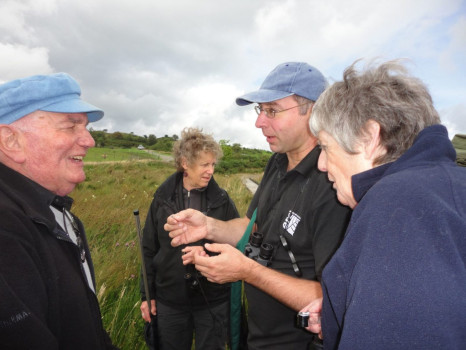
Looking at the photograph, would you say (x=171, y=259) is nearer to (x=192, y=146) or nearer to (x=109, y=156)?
(x=192, y=146)

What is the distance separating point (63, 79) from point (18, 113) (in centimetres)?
38

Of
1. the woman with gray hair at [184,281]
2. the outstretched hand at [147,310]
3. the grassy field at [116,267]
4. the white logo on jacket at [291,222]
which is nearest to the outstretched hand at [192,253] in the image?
the woman with gray hair at [184,281]

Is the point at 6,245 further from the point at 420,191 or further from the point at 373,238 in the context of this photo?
the point at 420,191

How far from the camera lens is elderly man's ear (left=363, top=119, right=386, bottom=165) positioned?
1.14m

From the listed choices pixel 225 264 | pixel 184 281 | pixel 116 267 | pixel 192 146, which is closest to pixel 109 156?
pixel 116 267

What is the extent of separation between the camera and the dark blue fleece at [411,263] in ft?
2.29

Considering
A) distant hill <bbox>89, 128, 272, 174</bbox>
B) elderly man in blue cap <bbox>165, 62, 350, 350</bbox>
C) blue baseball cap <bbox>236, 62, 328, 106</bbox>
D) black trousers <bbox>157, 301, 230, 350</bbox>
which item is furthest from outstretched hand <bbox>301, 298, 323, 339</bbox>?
distant hill <bbox>89, 128, 272, 174</bbox>

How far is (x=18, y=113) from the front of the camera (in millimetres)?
1671

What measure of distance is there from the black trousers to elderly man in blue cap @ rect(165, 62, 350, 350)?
106cm

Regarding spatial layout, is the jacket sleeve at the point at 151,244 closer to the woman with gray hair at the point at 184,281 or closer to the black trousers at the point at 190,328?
the woman with gray hair at the point at 184,281

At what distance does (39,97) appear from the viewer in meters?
1.72

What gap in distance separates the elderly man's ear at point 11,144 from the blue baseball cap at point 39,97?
5cm

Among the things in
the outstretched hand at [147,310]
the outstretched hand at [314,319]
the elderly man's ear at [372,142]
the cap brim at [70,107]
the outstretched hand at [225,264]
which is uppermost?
the cap brim at [70,107]

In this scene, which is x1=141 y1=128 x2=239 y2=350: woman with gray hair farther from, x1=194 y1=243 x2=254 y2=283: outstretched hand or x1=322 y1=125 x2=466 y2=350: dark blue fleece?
x1=322 y1=125 x2=466 y2=350: dark blue fleece
